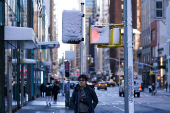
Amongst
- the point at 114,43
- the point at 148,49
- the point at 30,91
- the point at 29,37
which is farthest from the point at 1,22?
the point at 148,49

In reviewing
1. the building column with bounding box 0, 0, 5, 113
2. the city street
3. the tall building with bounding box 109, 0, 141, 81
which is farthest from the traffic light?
the tall building with bounding box 109, 0, 141, 81

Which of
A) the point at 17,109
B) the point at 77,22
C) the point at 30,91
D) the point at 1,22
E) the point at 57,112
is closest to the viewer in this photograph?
the point at 77,22

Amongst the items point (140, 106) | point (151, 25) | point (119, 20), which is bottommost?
point (140, 106)

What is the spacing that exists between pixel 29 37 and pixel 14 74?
4.88 metres

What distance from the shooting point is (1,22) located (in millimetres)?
18250

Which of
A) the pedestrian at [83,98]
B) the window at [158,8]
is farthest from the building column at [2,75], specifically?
the window at [158,8]

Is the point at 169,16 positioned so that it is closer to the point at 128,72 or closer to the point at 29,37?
the point at 29,37

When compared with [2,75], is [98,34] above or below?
above

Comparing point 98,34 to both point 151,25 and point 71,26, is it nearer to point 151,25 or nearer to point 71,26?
point 71,26

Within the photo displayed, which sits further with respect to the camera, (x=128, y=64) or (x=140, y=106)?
(x=140, y=106)

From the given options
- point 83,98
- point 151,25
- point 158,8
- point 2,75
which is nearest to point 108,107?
point 2,75

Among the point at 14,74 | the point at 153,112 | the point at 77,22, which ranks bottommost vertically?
the point at 153,112

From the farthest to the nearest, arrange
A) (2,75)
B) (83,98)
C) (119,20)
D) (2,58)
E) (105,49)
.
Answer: (105,49) < (119,20) < (2,58) < (2,75) < (83,98)

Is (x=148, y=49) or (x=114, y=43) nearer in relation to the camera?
(x=114, y=43)
